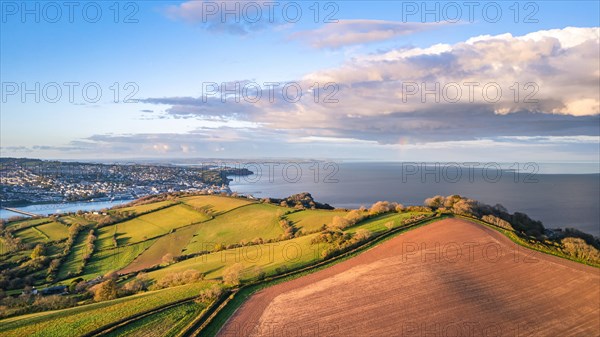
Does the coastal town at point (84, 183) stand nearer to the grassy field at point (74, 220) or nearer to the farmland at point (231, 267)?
the grassy field at point (74, 220)

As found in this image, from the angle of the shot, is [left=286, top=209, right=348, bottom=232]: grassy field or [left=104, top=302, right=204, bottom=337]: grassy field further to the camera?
[left=286, top=209, right=348, bottom=232]: grassy field

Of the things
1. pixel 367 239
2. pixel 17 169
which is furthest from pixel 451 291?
pixel 17 169

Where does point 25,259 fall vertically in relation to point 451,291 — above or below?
below

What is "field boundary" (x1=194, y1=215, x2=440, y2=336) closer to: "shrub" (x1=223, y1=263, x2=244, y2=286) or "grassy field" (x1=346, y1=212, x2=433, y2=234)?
"shrub" (x1=223, y1=263, x2=244, y2=286)

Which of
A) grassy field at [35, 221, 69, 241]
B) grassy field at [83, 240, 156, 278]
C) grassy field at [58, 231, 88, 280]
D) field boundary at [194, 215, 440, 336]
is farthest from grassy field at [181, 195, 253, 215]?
field boundary at [194, 215, 440, 336]

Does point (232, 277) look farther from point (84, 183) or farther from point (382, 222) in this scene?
point (84, 183)

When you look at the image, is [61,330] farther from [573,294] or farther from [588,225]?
[588,225]
